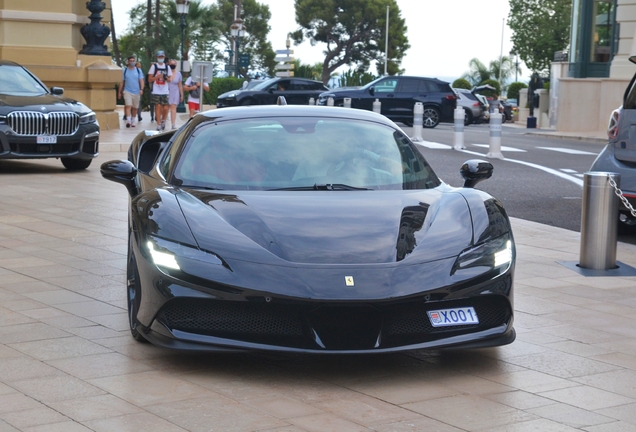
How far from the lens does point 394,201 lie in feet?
18.5

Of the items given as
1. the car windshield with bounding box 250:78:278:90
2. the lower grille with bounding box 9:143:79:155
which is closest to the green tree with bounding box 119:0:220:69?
the car windshield with bounding box 250:78:278:90

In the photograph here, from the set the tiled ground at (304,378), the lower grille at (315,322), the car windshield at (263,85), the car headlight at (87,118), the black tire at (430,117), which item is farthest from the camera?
the car windshield at (263,85)

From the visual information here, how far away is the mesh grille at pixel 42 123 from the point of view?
1498 cm

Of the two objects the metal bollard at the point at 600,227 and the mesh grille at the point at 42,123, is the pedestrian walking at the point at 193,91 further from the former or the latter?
the metal bollard at the point at 600,227

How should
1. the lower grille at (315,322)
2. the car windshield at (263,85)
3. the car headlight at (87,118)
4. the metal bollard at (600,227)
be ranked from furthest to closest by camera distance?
the car windshield at (263,85) < the car headlight at (87,118) < the metal bollard at (600,227) < the lower grille at (315,322)

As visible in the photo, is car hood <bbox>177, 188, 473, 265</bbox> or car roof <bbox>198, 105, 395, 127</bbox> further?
car roof <bbox>198, 105, 395, 127</bbox>

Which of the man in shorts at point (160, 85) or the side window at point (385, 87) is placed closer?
the man in shorts at point (160, 85)

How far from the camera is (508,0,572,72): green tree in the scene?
7644 cm

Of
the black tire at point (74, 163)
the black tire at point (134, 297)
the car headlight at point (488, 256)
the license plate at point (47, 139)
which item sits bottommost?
the black tire at point (74, 163)

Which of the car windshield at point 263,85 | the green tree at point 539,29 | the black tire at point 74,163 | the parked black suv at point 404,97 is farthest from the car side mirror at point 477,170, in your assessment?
the green tree at point 539,29

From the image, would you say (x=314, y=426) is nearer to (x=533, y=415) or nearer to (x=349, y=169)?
(x=533, y=415)

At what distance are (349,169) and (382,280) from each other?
1.37 meters

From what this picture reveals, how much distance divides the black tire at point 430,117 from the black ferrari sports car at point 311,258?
1131 inches

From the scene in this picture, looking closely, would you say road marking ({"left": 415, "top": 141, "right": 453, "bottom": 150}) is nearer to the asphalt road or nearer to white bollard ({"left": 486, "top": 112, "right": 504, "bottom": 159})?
the asphalt road
